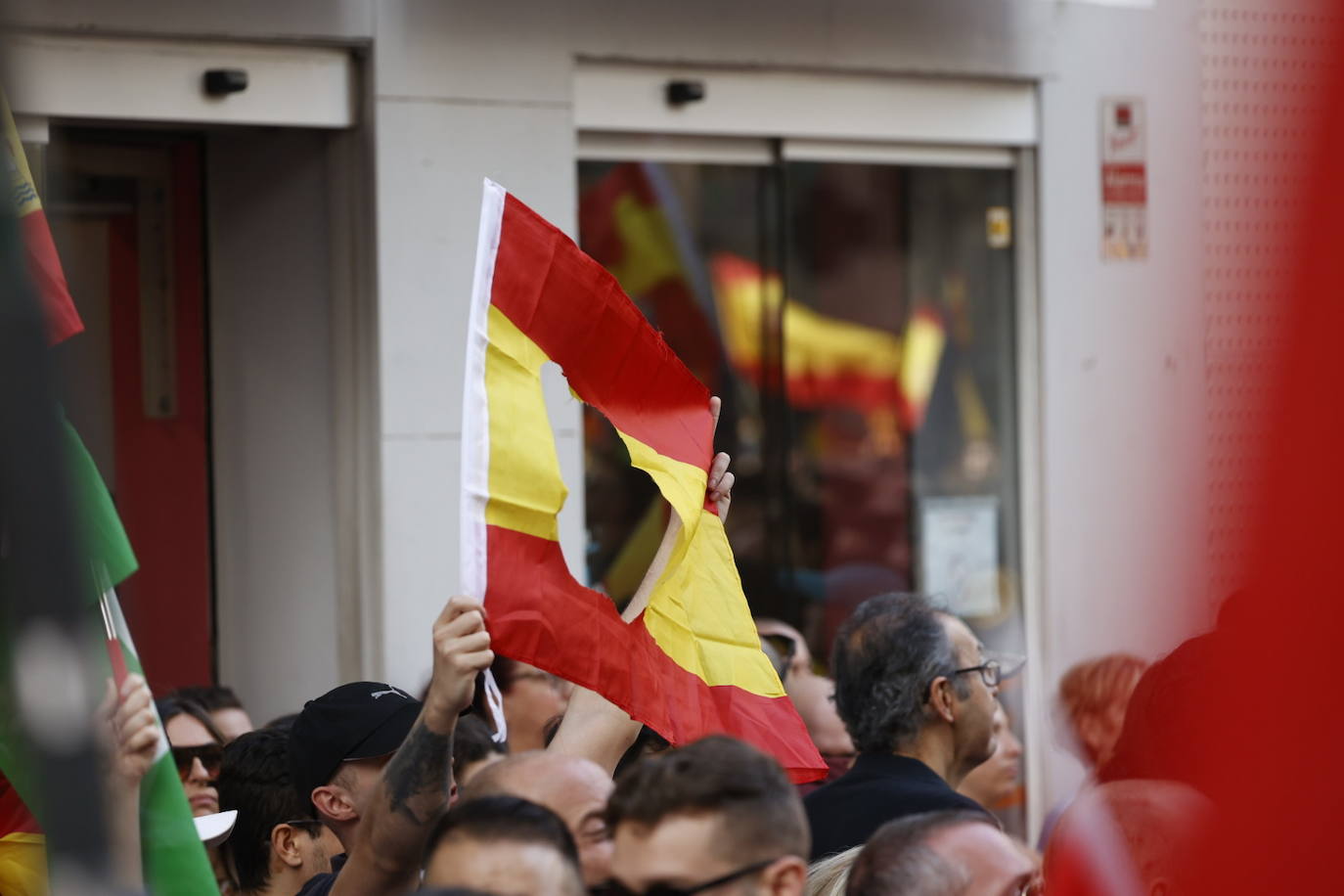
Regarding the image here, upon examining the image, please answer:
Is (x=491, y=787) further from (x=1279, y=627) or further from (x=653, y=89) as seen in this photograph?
(x=653, y=89)

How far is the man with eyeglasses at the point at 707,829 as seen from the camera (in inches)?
102

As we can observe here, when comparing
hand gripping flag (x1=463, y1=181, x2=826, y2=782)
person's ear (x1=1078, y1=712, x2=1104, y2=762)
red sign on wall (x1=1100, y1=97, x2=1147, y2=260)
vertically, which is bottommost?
person's ear (x1=1078, y1=712, x2=1104, y2=762)

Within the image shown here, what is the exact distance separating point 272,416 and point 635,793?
5.52m

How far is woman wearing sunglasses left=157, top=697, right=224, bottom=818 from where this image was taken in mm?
5062

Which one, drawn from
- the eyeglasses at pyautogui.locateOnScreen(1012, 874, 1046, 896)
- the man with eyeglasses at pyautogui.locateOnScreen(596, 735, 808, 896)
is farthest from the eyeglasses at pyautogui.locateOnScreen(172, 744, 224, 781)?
the man with eyeglasses at pyautogui.locateOnScreen(596, 735, 808, 896)

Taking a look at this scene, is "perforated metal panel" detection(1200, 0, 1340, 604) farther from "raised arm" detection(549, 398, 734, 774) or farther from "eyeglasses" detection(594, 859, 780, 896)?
→ "raised arm" detection(549, 398, 734, 774)

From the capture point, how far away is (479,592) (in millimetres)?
3135

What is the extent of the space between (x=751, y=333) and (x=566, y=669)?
17.6ft

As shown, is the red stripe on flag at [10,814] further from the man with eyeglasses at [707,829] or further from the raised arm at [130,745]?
the man with eyeglasses at [707,829]

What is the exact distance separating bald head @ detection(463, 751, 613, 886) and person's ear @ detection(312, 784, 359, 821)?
64 centimetres

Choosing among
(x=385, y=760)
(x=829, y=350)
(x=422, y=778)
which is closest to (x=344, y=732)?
(x=385, y=760)

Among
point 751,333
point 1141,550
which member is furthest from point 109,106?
point 1141,550

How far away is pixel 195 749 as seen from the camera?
520 centimetres

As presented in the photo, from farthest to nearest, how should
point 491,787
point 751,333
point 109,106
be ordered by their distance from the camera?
point 751,333, point 109,106, point 491,787
